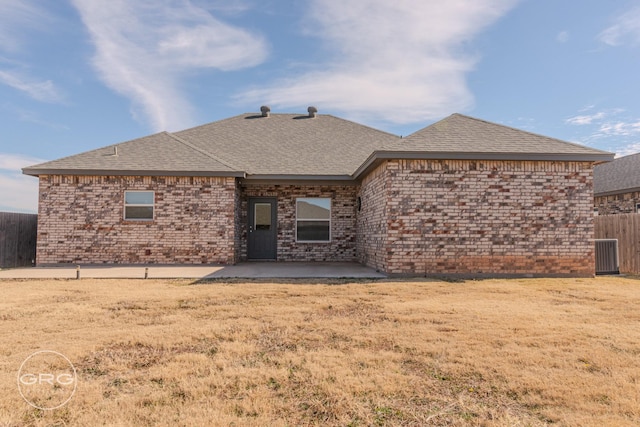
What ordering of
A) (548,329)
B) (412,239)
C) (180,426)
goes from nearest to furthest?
(180,426)
(548,329)
(412,239)

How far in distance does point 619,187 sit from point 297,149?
15016 mm

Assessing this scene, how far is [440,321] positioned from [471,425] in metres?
2.93

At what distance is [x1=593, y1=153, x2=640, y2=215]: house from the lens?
17.4m

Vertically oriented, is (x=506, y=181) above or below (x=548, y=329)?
above

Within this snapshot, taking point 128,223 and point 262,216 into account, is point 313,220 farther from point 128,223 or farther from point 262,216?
point 128,223

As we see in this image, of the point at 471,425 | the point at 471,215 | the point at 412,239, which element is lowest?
the point at 471,425

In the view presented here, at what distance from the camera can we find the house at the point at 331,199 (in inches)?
404

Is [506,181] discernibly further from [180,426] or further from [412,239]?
[180,426]

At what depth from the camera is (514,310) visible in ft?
20.9

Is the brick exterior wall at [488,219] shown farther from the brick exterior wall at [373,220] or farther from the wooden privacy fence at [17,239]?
the wooden privacy fence at [17,239]

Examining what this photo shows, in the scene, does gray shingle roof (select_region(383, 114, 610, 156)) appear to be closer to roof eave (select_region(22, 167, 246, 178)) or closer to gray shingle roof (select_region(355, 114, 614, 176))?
gray shingle roof (select_region(355, 114, 614, 176))

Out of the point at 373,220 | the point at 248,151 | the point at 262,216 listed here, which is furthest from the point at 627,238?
the point at 248,151

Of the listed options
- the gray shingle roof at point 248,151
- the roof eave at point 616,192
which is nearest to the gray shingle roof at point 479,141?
the gray shingle roof at point 248,151

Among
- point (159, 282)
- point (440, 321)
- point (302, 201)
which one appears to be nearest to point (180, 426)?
point (440, 321)
